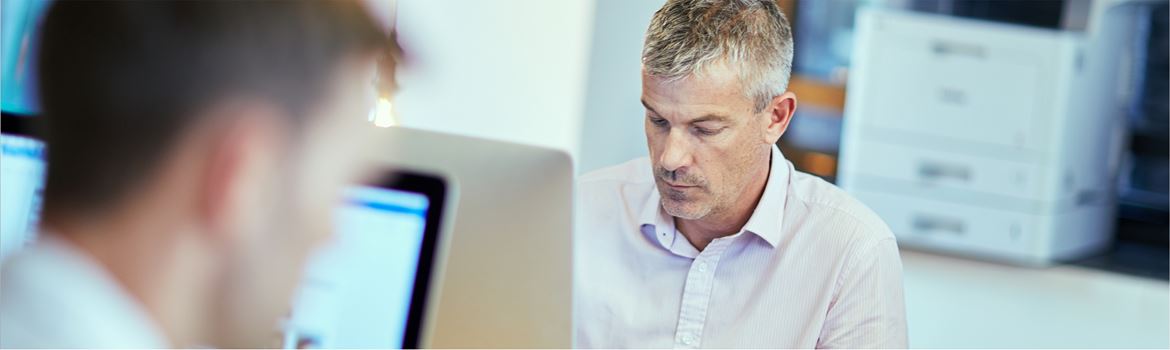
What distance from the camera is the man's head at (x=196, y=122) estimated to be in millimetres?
593

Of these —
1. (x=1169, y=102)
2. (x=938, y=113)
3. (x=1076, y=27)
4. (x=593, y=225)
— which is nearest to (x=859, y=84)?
(x=938, y=113)

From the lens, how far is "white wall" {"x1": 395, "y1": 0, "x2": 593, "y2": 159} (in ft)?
9.64

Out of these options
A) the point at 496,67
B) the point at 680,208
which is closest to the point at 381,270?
the point at 680,208

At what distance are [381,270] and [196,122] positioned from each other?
0.79 feet

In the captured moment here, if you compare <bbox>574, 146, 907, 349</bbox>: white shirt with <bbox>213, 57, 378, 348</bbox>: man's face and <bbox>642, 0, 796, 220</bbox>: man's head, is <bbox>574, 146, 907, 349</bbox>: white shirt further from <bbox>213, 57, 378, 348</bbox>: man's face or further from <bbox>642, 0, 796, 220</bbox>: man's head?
<bbox>213, 57, 378, 348</bbox>: man's face

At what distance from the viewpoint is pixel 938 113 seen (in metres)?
3.22

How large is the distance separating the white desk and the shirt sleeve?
0.49 meters

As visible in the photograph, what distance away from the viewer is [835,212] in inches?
51.7

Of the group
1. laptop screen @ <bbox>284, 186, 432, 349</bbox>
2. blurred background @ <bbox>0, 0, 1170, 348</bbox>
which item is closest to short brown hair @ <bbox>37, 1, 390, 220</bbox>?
laptop screen @ <bbox>284, 186, 432, 349</bbox>

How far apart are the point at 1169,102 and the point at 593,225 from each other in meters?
2.24

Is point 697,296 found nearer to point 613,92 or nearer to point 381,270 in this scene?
point 381,270

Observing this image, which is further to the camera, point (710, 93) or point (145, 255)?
point (710, 93)

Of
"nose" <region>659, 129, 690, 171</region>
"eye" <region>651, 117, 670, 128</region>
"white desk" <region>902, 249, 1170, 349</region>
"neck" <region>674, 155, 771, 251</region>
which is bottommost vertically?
"white desk" <region>902, 249, 1170, 349</region>

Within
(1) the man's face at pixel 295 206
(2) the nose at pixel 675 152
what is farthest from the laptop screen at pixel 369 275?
(2) the nose at pixel 675 152
